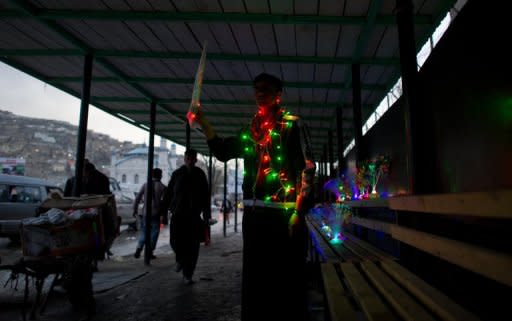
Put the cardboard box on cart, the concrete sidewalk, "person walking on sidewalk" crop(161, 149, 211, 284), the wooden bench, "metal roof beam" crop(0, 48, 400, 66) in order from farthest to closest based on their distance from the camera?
"person walking on sidewalk" crop(161, 149, 211, 284) < "metal roof beam" crop(0, 48, 400, 66) < the concrete sidewalk < the cardboard box on cart < the wooden bench

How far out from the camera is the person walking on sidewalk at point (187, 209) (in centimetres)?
611

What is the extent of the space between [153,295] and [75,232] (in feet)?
5.79

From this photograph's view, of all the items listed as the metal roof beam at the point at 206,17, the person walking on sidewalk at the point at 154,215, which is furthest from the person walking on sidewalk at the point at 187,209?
the metal roof beam at the point at 206,17

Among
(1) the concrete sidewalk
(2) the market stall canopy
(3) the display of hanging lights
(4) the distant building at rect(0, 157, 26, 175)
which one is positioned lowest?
(1) the concrete sidewalk

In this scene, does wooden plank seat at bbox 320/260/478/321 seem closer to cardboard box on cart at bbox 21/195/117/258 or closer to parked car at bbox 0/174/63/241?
cardboard box on cart at bbox 21/195/117/258

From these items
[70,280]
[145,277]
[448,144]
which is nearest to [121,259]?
[145,277]

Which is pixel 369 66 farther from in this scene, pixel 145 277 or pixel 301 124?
pixel 145 277

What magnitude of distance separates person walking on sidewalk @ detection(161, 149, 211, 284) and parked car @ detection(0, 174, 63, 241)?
735 centimetres

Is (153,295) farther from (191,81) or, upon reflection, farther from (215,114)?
(215,114)

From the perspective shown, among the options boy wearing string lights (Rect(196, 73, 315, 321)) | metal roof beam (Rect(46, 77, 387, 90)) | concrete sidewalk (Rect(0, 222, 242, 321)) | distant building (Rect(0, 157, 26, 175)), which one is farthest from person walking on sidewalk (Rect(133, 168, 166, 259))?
distant building (Rect(0, 157, 26, 175))

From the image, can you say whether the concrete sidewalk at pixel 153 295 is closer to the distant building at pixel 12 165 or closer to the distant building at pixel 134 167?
the distant building at pixel 12 165

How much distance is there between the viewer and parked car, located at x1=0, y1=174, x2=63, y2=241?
37.9 feet

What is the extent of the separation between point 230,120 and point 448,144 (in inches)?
300

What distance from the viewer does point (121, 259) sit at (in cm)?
877
